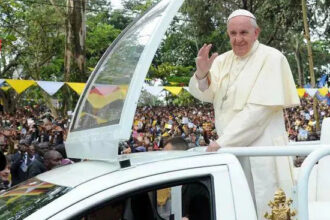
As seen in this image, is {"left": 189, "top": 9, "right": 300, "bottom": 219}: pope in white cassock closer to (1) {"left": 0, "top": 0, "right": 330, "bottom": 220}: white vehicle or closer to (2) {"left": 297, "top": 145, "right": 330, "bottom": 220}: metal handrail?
(1) {"left": 0, "top": 0, "right": 330, "bottom": 220}: white vehicle

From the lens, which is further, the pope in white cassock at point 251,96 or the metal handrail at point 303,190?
the pope in white cassock at point 251,96

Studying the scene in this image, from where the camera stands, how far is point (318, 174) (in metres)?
3.06

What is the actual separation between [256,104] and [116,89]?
1.06m

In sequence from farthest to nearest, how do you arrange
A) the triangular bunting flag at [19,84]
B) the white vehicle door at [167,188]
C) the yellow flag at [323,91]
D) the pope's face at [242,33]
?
the yellow flag at [323,91] < the triangular bunting flag at [19,84] < the pope's face at [242,33] < the white vehicle door at [167,188]

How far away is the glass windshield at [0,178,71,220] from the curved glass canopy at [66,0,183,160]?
234 millimetres

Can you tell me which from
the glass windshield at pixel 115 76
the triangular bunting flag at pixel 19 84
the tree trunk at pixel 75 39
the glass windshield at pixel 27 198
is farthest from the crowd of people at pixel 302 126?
the glass windshield at pixel 27 198

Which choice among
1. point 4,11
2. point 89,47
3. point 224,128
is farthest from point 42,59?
point 224,128

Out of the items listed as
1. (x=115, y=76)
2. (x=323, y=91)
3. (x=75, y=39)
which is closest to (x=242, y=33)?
(x=115, y=76)

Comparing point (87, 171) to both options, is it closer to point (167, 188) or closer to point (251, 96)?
point (167, 188)

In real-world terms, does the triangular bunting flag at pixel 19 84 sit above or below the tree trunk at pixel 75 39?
below

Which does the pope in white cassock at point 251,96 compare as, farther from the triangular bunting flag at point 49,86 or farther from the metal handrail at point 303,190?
the triangular bunting flag at point 49,86

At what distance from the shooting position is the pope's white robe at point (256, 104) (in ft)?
9.05

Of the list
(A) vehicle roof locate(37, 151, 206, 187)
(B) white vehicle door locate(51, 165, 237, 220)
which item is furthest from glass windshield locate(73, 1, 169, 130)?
(B) white vehicle door locate(51, 165, 237, 220)

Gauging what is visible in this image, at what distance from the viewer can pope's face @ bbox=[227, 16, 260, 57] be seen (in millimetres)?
3007
